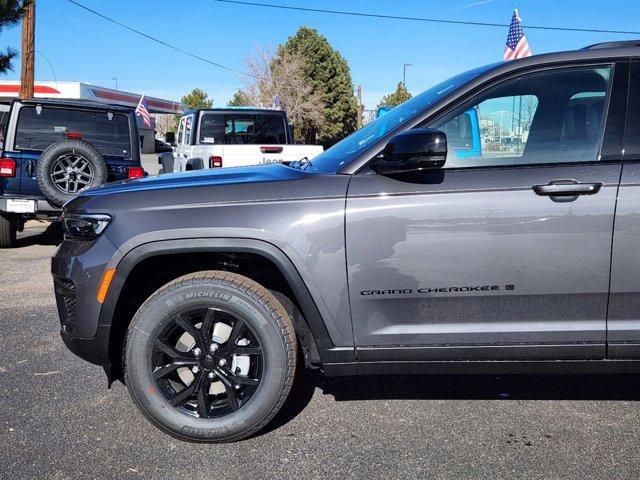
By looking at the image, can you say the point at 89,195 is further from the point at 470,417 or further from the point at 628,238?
the point at 628,238

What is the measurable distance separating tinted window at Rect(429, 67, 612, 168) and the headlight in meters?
1.68

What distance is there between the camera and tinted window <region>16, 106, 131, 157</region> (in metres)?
8.31

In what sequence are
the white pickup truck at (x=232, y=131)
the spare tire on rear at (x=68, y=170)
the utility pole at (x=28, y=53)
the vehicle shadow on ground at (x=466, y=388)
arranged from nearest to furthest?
the vehicle shadow on ground at (x=466, y=388), the spare tire on rear at (x=68, y=170), the white pickup truck at (x=232, y=131), the utility pole at (x=28, y=53)

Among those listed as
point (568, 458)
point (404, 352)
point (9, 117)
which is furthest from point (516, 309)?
point (9, 117)

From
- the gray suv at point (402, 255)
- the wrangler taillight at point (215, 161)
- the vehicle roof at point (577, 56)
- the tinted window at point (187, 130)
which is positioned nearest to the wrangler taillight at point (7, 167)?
the wrangler taillight at point (215, 161)

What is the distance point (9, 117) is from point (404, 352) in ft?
23.7

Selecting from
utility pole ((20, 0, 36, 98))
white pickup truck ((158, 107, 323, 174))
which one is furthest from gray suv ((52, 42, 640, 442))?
utility pole ((20, 0, 36, 98))

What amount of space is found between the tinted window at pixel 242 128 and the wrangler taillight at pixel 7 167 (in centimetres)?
346

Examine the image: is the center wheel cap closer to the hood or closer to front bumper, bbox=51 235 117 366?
front bumper, bbox=51 235 117 366

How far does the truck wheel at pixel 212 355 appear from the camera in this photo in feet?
9.80

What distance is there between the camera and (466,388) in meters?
3.81

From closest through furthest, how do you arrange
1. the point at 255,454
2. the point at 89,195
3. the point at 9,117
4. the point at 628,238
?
the point at 628,238, the point at 255,454, the point at 89,195, the point at 9,117

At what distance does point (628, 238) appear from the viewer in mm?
2820

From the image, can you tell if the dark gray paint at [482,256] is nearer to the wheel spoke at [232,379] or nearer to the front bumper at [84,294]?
the wheel spoke at [232,379]
